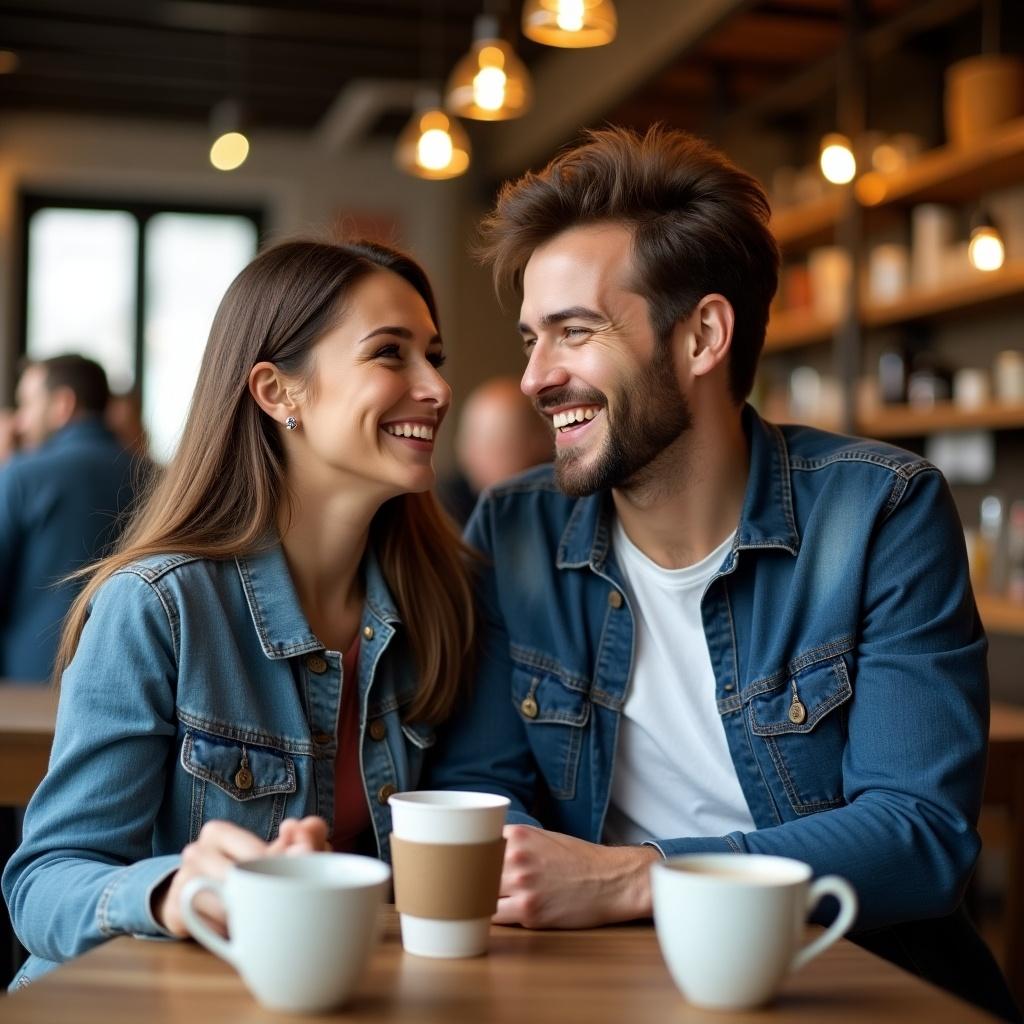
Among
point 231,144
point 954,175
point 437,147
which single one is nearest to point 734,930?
point 954,175

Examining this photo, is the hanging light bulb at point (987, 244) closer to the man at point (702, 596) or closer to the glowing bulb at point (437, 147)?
the glowing bulb at point (437, 147)

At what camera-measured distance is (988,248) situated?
153 inches

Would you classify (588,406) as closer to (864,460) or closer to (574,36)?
(864,460)

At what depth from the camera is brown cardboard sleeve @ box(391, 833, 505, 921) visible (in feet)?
3.68

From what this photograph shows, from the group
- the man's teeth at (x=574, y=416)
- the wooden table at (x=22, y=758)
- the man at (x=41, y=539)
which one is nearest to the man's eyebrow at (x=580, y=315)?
the man's teeth at (x=574, y=416)

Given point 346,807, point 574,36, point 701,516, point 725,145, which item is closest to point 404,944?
point 346,807

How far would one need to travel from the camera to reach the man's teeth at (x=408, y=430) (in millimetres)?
1851

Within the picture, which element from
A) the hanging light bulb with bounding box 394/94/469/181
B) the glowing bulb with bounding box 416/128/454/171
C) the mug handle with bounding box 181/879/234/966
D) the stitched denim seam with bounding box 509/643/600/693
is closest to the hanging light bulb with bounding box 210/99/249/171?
the hanging light bulb with bounding box 394/94/469/181

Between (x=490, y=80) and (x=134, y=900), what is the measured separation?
344cm

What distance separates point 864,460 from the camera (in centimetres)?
179

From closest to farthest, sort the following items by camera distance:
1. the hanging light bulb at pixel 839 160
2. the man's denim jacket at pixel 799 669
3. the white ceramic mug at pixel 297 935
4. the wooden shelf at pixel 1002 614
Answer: the white ceramic mug at pixel 297 935
the man's denim jacket at pixel 799 669
the wooden shelf at pixel 1002 614
the hanging light bulb at pixel 839 160

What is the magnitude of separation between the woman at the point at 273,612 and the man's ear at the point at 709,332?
364 mm

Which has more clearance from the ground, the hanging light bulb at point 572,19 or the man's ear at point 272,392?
the hanging light bulb at point 572,19

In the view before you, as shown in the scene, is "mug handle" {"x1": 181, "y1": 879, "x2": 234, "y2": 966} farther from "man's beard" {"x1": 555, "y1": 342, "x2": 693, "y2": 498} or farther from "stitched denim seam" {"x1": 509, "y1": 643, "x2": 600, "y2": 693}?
"man's beard" {"x1": 555, "y1": 342, "x2": 693, "y2": 498}
